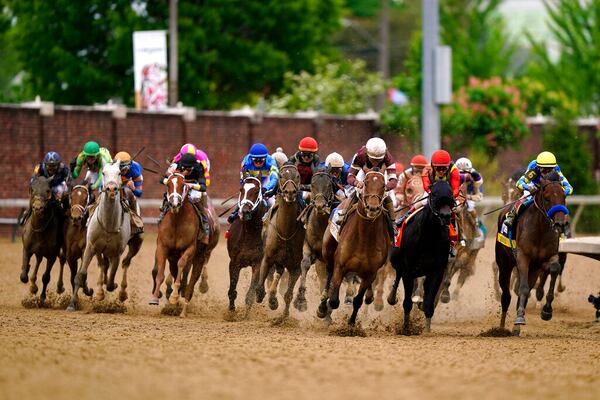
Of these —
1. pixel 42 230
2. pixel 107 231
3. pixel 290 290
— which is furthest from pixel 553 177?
pixel 42 230

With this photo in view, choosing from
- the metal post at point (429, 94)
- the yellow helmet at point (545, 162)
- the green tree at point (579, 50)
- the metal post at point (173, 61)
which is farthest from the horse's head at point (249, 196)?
the green tree at point (579, 50)

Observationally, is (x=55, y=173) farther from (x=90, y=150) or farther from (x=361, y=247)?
(x=361, y=247)

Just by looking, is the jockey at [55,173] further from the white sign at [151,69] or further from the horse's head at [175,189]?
the white sign at [151,69]

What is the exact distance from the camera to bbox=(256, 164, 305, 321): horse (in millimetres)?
17156

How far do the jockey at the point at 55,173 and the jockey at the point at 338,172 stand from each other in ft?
12.8

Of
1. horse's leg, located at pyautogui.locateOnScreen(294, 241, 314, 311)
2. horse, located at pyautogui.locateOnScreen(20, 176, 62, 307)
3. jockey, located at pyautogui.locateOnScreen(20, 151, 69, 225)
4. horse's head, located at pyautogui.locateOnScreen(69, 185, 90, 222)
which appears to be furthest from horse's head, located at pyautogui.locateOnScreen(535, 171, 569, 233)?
horse, located at pyautogui.locateOnScreen(20, 176, 62, 307)


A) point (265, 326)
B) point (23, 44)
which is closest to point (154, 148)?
point (23, 44)

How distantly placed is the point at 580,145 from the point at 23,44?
17530 mm

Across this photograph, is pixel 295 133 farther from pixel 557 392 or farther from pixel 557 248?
pixel 557 392

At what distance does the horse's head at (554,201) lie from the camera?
15.9m

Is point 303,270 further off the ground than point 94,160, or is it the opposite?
point 94,160

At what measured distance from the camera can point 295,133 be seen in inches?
1414

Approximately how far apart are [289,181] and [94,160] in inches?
131

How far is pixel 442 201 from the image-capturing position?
49.7 feet
